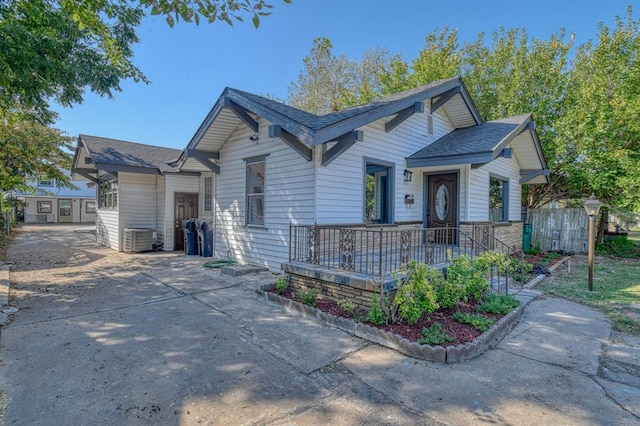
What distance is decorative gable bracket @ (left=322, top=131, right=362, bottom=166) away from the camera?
20.2 feet

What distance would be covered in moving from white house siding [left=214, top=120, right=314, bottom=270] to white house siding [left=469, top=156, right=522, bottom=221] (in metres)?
4.96

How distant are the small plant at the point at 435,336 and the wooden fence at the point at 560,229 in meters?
11.8

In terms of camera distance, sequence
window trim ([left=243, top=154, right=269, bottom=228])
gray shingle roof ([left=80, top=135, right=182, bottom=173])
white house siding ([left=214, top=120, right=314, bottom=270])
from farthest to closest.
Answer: gray shingle roof ([left=80, top=135, right=182, bottom=173]) < window trim ([left=243, top=154, right=269, bottom=228]) < white house siding ([left=214, top=120, right=314, bottom=270])

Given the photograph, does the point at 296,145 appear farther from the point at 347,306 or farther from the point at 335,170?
the point at 347,306

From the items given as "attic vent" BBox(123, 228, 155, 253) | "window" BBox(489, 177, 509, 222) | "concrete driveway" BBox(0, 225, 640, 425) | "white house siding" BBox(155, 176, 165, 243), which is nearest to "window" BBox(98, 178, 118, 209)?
"white house siding" BBox(155, 176, 165, 243)

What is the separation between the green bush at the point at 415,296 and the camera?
13.8 feet

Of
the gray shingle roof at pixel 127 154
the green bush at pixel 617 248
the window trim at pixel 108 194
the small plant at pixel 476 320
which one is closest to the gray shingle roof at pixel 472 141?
the small plant at pixel 476 320

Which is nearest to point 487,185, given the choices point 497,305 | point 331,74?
point 497,305

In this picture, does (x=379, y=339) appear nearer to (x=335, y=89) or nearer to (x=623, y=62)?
(x=623, y=62)

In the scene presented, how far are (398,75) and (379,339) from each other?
56.5ft

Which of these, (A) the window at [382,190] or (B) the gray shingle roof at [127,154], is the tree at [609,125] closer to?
(A) the window at [382,190]

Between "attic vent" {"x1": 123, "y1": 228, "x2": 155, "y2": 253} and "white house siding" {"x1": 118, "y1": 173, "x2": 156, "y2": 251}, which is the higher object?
"white house siding" {"x1": 118, "y1": 173, "x2": 156, "y2": 251}

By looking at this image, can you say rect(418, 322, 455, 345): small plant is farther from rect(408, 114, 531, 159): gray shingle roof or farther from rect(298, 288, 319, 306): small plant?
rect(408, 114, 531, 159): gray shingle roof

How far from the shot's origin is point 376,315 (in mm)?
4363
